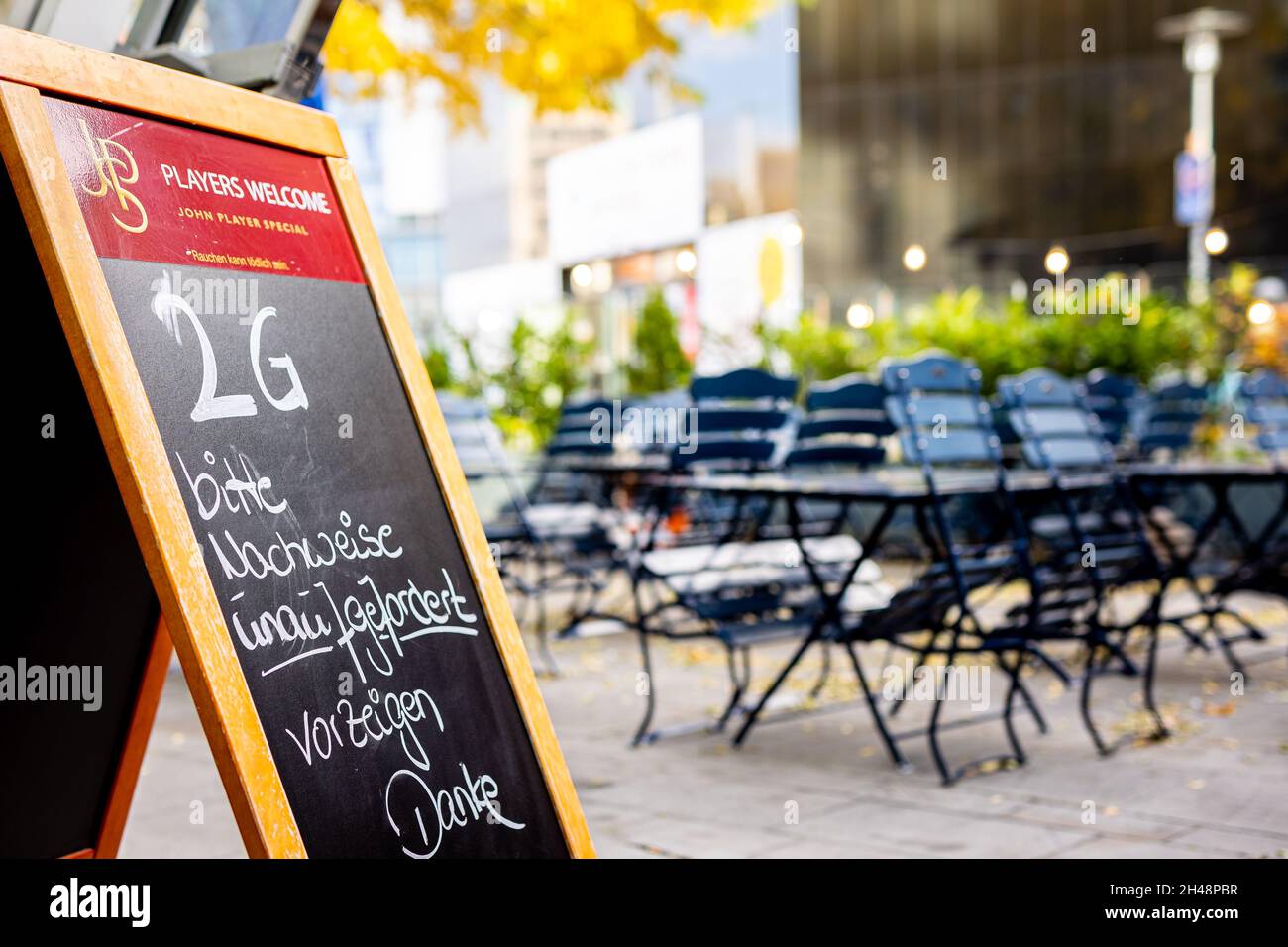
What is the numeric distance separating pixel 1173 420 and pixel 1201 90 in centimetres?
1586

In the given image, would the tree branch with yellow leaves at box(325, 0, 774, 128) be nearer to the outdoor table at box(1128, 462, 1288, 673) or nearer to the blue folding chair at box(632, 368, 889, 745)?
the blue folding chair at box(632, 368, 889, 745)

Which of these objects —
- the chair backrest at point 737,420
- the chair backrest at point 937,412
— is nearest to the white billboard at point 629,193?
the chair backrest at point 737,420

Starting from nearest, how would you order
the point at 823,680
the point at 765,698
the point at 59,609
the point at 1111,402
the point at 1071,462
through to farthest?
the point at 59,609 → the point at 765,698 → the point at 1071,462 → the point at 823,680 → the point at 1111,402

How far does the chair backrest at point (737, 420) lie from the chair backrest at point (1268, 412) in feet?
7.66

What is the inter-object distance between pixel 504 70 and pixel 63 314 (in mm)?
7286

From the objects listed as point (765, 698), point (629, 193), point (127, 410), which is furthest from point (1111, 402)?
point (629, 193)

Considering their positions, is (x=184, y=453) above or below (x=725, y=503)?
above

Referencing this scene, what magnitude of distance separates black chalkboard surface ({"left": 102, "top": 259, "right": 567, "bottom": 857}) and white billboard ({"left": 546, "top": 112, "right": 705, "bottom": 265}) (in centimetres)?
2014

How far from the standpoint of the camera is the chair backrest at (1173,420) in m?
8.69

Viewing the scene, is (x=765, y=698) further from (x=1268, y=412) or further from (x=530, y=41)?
(x=530, y=41)

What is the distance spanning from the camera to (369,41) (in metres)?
8.47

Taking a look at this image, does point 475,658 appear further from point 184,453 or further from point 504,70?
point 504,70

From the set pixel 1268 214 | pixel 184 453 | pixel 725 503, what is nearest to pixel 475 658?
pixel 184 453

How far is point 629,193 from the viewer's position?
2347 cm
